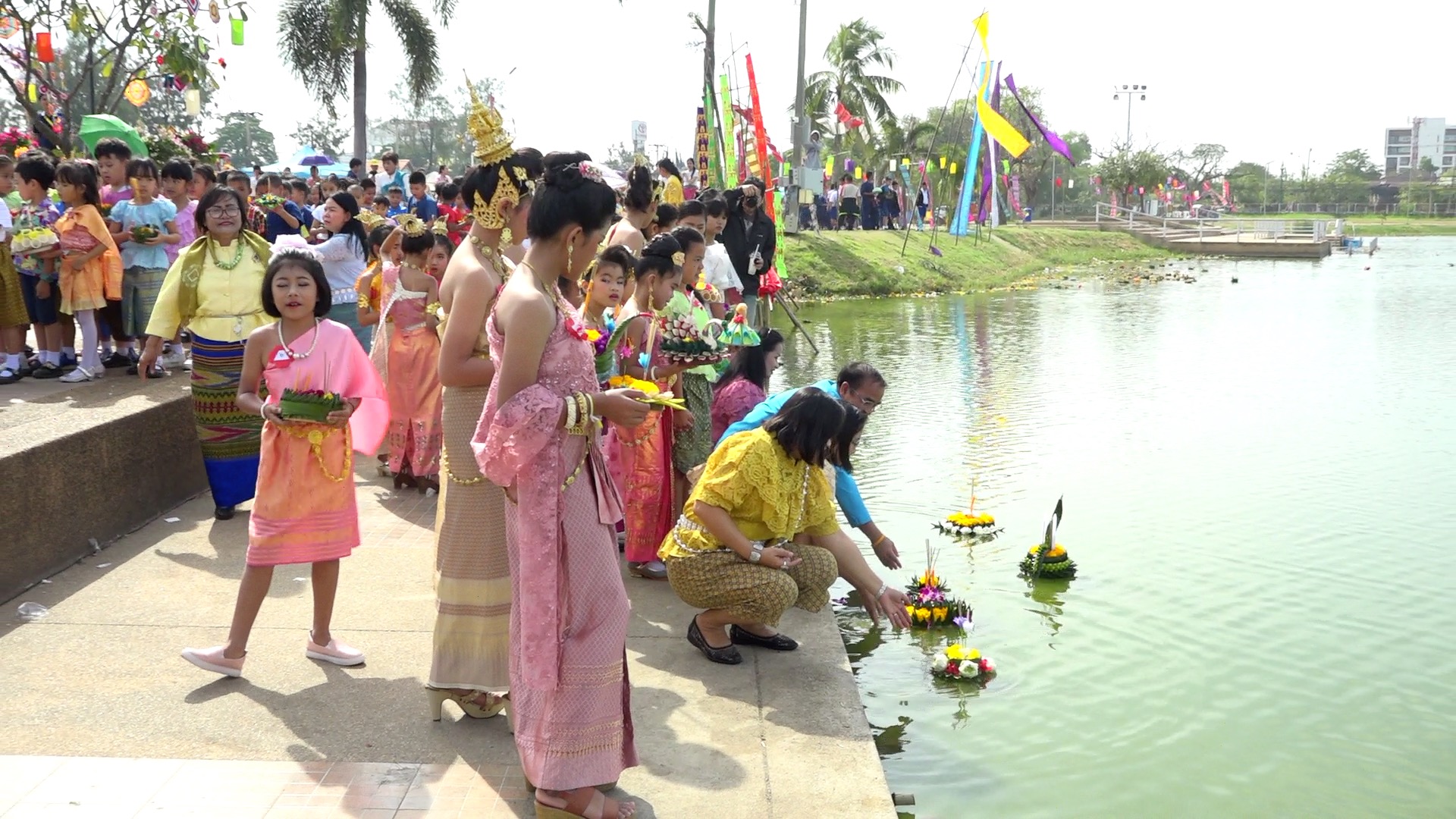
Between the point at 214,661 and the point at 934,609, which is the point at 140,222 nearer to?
the point at 214,661

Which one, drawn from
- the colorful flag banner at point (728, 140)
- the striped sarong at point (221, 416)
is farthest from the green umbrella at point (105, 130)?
the colorful flag banner at point (728, 140)

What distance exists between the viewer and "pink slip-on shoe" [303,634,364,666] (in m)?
4.41

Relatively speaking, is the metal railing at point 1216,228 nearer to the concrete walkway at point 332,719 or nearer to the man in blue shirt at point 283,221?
the man in blue shirt at point 283,221

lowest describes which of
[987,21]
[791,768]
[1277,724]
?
[1277,724]

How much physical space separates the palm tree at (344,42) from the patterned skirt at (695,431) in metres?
20.5

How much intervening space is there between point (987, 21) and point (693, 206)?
1894 centimetres

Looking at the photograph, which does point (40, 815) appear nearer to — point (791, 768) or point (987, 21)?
point (791, 768)

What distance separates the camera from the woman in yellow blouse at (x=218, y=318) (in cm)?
604

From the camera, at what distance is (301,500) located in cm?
430

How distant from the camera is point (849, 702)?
14.1ft

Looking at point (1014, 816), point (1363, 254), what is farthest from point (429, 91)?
point (1363, 254)

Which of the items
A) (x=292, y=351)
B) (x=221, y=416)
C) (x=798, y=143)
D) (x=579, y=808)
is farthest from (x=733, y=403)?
(x=798, y=143)

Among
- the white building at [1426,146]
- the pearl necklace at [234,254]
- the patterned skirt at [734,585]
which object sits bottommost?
the patterned skirt at [734,585]

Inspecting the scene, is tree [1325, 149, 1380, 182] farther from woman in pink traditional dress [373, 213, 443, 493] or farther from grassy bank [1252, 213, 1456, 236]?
woman in pink traditional dress [373, 213, 443, 493]
